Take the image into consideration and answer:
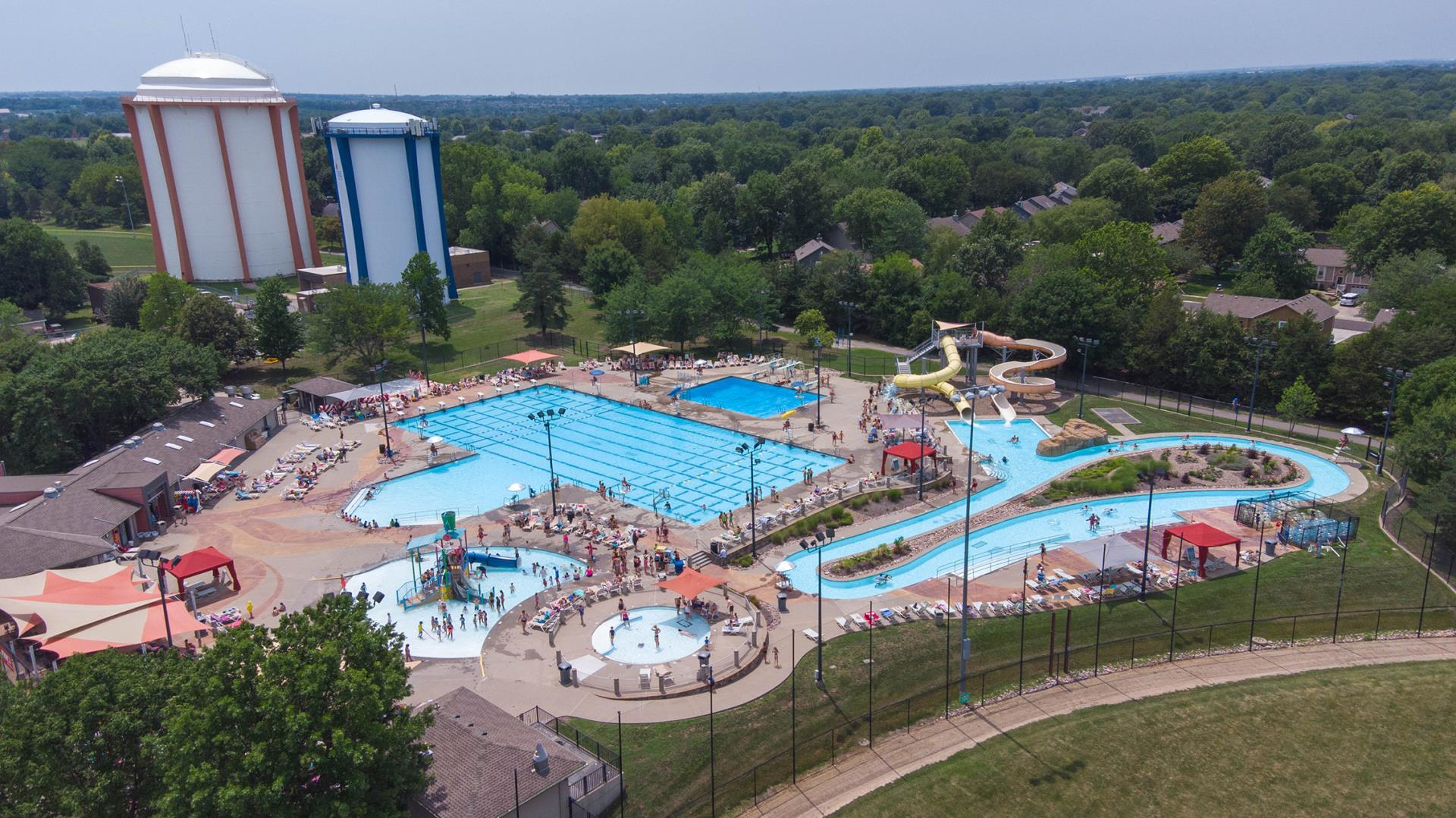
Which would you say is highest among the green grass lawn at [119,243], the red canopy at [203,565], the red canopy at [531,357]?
the green grass lawn at [119,243]

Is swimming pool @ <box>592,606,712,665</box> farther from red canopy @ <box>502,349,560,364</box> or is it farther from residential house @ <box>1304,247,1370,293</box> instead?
residential house @ <box>1304,247,1370,293</box>

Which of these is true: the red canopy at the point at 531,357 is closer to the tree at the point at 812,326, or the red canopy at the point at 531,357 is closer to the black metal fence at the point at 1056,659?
the tree at the point at 812,326

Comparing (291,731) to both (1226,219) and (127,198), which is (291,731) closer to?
(1226,219)

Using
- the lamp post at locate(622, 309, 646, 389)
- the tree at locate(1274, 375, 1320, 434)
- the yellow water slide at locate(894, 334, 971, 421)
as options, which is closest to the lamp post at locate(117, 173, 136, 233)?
the lamp post at locate(622, 309, 646, 389)

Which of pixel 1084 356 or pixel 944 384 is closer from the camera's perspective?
pixel 944 384

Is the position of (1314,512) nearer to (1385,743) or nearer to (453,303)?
(1385,743)

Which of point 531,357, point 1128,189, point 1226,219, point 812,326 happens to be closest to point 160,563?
point 531,357

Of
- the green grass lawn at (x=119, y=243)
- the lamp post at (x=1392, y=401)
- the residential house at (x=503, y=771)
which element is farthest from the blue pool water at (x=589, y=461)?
the green grass lawn at (x=119, y=243)
